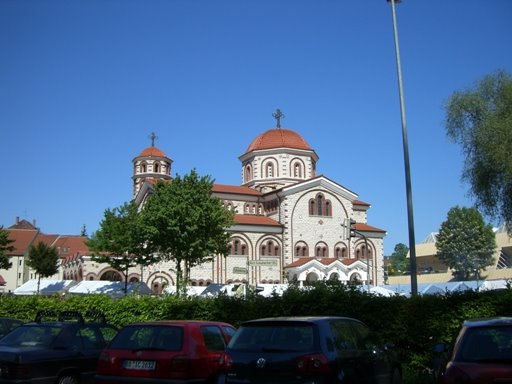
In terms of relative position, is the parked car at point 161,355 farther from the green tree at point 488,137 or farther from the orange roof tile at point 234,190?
the orange roof tile at point 234,190

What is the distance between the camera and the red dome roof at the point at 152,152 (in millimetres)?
67250

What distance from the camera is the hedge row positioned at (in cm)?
1244

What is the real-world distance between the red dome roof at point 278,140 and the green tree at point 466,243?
30078mm

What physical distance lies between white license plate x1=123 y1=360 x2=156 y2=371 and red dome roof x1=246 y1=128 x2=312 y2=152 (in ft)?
181

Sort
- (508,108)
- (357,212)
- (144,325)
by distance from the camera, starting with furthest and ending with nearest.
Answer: (357,212), (508,108), (144,325)

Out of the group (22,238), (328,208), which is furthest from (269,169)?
(22,238)

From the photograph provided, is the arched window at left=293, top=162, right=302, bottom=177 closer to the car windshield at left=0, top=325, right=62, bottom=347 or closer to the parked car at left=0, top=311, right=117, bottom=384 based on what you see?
the parked car at left=0, top=311, right=117, bottom=384

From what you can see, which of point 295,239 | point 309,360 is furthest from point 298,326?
point 295,239

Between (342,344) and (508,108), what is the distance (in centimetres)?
2311

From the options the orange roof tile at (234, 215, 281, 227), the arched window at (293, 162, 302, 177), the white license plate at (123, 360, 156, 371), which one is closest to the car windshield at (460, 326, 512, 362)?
the white license plate at (123, 360, 156, 371)

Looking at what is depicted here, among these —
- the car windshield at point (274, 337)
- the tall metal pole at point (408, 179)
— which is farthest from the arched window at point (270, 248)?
the car windshield at point (274, 337)

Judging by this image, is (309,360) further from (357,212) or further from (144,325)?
(357,212)

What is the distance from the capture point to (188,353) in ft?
28.2

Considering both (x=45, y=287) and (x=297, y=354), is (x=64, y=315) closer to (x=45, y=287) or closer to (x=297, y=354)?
(x=297, y=354)
